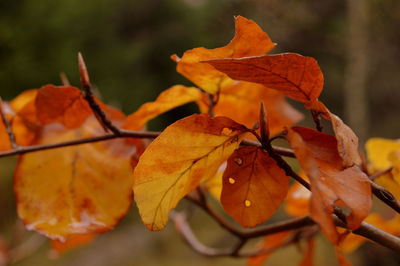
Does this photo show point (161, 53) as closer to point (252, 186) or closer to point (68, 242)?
point (68, 242)

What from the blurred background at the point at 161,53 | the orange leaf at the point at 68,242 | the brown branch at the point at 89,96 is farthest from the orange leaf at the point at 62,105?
the blurred background at the point at 161,53

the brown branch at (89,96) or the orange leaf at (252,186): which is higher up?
the brown branch at (89,96)

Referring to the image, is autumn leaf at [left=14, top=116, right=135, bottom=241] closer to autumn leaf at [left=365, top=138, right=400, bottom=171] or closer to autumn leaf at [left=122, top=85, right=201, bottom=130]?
autumn leaf at [left=122, top=85, right=201, bottom=130]

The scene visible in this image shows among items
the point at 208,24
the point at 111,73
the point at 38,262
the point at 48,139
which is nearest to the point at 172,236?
the point at 38,262

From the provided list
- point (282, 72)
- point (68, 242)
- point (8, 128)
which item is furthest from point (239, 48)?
point (68, 242)

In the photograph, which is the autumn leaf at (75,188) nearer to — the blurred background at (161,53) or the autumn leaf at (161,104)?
the autumn leaf at (161,104)

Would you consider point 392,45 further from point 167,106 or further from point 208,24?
point 167,106
